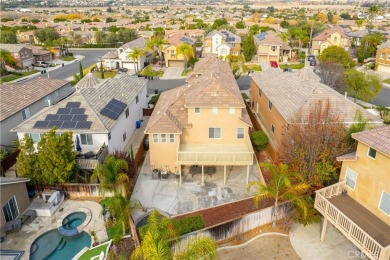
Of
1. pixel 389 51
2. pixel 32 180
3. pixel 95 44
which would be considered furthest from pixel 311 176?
pixel 95 44

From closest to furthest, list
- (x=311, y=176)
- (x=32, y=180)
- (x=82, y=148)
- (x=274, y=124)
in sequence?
1. (x=311, y=176)
2. (x=32, y=180)
3. (x=82, y=148)
4. (x=274, y=124)

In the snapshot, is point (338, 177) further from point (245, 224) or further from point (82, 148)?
point (82, 148)

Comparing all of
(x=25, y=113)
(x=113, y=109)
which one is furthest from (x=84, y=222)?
(x=25, y=113)

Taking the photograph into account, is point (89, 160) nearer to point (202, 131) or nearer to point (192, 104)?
point (192, 104)

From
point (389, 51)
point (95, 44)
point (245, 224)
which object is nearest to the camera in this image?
point (245, 224)

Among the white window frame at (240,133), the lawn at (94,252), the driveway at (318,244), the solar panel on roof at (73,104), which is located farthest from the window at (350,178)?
the solar panel on roof at (73,104)

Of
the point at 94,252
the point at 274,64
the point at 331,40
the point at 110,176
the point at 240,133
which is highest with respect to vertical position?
the point at 331,40

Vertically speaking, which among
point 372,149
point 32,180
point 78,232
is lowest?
point 78,232
